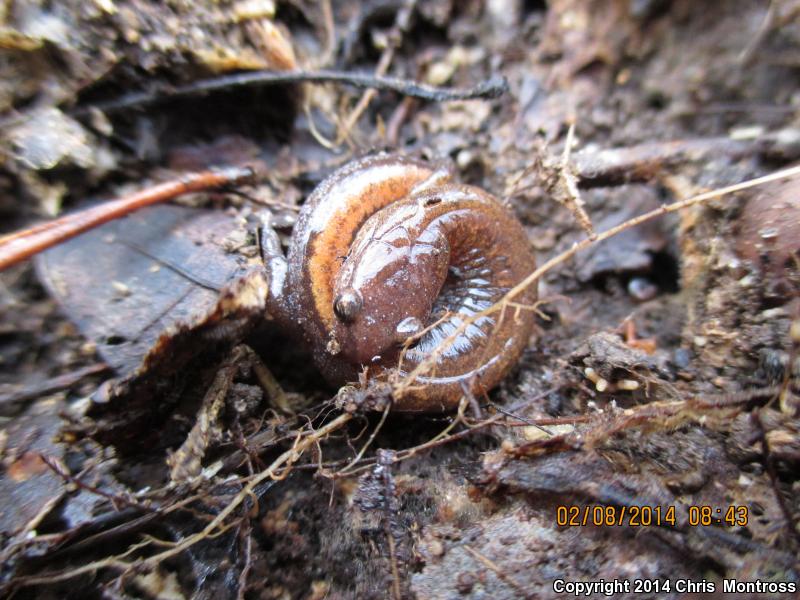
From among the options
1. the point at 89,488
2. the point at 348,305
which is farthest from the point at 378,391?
the point at 89,488

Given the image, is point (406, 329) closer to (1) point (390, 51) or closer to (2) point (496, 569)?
(2) point (496, 569)

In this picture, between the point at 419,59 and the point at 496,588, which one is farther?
the point at 419,59

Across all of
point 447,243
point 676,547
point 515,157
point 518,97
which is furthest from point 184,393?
point 518,97

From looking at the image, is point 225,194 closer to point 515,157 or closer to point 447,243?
point 447,243

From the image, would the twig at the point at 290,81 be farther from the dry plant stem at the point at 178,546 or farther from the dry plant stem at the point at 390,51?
the dry plant stem at the point at 178,546

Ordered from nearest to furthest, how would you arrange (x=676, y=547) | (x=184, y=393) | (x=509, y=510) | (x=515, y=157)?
(x=676, y=547) < (x=509, y=510) < (x=184, y=393) < (x=515, y=157)

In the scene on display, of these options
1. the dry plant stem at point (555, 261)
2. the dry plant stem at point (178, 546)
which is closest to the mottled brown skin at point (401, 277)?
the dry plant stem at point (555, 261)

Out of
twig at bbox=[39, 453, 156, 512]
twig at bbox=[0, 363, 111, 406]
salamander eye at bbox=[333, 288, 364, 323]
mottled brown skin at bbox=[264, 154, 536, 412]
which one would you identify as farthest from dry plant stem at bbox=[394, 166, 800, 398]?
twig at bbox=[0, 363, 111, 406]
